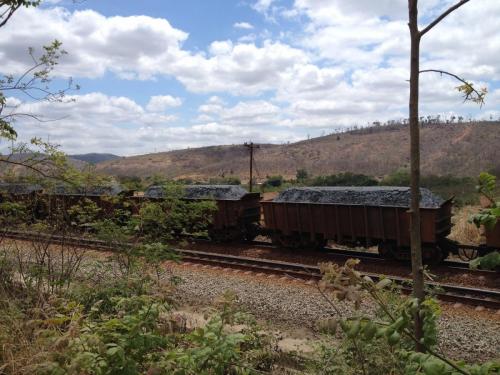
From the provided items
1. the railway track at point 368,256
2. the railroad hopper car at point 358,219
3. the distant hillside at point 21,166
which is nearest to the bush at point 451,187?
the railway track at point 368,256

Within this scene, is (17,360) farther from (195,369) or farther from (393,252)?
(393,252)

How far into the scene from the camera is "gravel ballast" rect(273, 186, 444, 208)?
44.5 feet

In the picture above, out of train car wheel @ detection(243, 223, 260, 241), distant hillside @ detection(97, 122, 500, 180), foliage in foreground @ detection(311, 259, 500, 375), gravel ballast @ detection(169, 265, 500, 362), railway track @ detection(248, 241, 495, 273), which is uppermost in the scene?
distant hillside @ detection(97, 122, 500, 180)

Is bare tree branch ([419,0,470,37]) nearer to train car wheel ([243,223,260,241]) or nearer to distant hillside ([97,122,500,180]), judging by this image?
train car wheel ([243,223,260,241])

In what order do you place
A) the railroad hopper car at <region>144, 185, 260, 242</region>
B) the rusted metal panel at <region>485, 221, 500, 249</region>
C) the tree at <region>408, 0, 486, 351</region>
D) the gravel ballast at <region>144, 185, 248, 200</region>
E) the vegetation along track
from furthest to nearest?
the gravel ballast at <region>144, 185, 248, 200</region> < the railroad hopper car at <region>144, 185, 260, 242</region> < the rusted metal panel at <region>485, 221, 500, 249</region> < the vegetation along track < the tree at <region>408, 0, 486, 351</region>

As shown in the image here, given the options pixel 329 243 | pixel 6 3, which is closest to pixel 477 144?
pixel 329 243

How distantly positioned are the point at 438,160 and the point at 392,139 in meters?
23.3

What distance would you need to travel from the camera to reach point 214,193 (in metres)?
17.9

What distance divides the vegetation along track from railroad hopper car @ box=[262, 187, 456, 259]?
2.02 metres

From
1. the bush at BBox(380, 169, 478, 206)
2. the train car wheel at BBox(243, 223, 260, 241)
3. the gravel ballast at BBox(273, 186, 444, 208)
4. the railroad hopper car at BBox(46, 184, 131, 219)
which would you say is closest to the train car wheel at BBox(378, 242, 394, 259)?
the gravel ballast at BBox(273, 186, 444, 208)

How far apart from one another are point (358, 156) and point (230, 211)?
234 feet

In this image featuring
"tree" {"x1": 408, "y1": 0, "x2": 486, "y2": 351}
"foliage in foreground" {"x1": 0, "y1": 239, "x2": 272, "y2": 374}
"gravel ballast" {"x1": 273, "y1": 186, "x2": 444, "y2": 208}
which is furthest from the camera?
"gravel ballast" {"x1": 273, "y1": 186, "x2": 444, "y2": 208}

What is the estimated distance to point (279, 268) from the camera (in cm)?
1323

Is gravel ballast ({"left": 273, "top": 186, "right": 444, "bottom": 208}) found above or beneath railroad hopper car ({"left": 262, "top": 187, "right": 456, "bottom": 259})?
above
